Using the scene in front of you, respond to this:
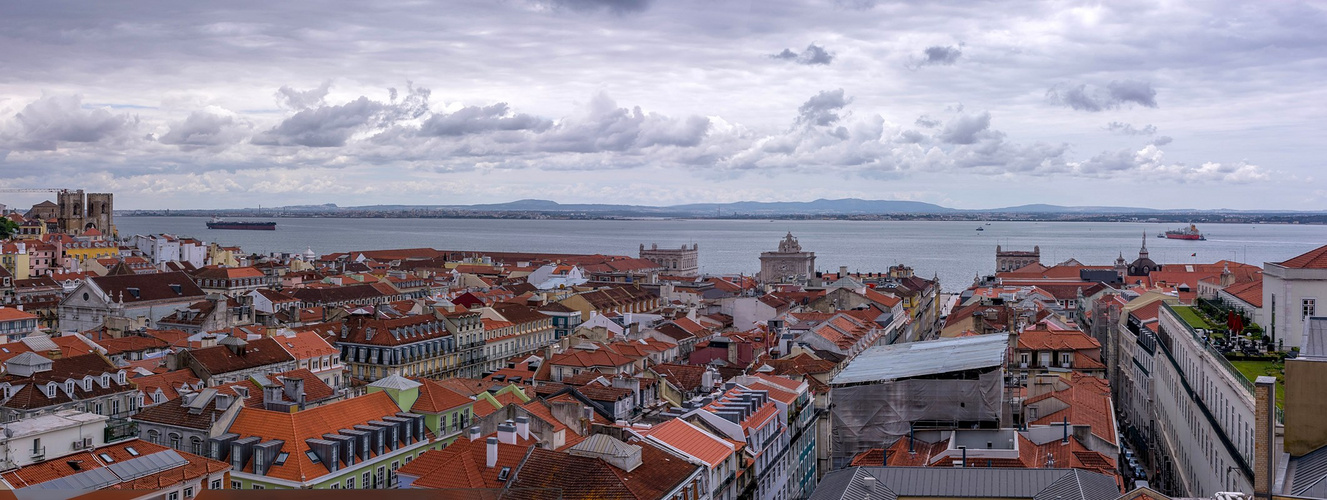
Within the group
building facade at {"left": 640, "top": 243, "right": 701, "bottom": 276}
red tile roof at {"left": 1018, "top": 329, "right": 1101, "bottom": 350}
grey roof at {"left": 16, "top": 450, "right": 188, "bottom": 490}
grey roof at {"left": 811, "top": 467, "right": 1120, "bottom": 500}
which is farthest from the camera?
building facade at {"left": 640, "top": 243, "right": 701, "bottom": 276}

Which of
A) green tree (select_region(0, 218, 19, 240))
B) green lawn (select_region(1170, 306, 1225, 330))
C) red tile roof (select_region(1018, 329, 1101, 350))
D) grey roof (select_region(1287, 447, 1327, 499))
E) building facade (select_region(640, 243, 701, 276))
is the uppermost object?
green tree (select_region(0, 218, 19, 240))

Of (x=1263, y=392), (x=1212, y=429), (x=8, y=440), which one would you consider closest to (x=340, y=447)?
(x=8, y=440)

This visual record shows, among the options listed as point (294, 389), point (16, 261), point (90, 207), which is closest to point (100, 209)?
point (90, 207)

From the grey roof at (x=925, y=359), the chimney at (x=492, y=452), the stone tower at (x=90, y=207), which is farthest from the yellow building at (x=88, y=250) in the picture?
the chimney at (x=492, y=452)

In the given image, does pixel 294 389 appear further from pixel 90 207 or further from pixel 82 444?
pixel 90 207

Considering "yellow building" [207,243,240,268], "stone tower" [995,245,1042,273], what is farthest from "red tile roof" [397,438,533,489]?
"stone tower" [995,245,1042,273]

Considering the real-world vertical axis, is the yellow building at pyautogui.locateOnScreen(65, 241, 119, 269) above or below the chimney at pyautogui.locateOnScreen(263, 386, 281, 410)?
above

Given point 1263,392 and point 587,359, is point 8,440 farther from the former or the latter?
point 1263,392

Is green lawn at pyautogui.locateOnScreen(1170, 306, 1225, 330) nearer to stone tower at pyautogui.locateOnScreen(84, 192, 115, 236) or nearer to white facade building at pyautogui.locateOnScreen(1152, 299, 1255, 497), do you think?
white facade building at pyautogui.locateOnScreen(1152, 299, 1255, 497)
